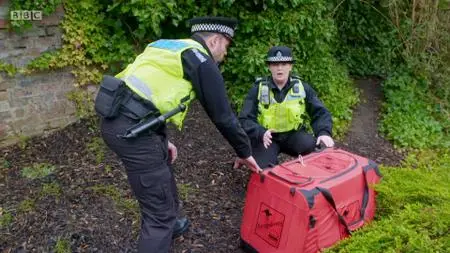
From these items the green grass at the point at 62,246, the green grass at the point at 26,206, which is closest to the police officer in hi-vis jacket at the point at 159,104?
the green grass at the point at 62,246

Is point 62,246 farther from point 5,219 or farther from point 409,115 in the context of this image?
point 409,115

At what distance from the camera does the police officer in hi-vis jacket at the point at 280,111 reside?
3.70 metres

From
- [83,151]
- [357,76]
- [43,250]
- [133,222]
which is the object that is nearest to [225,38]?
[133,222]

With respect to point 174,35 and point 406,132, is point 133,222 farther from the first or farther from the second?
point 406,132

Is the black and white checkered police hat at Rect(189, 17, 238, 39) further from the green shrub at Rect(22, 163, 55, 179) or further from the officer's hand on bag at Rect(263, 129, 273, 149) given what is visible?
the green shrub at Rect(22, 163, 55, 179)

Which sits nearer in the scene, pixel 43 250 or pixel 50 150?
pixel 43 250

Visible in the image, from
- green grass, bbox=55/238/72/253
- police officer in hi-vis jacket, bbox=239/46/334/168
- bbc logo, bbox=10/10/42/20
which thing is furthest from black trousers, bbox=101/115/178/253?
bbc logo, bbox=10/10/42/20

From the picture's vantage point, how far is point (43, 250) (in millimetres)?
3119

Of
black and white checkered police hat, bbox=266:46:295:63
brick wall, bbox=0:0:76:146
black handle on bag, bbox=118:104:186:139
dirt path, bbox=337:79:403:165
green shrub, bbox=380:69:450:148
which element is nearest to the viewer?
black handle on bag, bbox=118:104:186:139

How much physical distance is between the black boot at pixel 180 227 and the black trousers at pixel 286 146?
0.82 meters

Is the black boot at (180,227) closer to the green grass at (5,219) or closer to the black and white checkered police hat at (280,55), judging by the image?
the green grass at (5,219)

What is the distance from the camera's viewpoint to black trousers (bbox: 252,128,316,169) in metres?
3.77

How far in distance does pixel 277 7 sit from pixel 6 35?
3.03 meters

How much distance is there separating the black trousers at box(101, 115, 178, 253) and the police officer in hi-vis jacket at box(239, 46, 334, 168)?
120 cm
